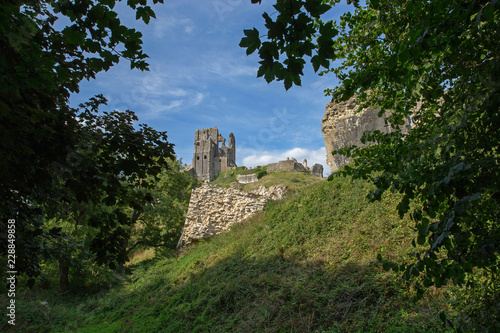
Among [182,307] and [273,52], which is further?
[182,307]

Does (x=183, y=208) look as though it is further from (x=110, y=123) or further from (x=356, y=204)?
(x=110, y=123)

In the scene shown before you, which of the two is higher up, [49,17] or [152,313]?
[49,17]

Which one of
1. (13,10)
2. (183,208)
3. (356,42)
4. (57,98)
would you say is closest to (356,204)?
(356,42)

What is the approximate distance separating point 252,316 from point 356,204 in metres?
4.59

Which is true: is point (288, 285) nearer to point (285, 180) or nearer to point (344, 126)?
point (344, 126)

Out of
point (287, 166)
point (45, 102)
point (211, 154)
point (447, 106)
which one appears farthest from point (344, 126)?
point (211, 154)

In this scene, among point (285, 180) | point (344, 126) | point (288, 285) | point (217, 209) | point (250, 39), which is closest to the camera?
point (250, 39)

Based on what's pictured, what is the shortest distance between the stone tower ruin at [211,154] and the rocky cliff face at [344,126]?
51112 millimetres

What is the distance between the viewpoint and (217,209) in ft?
48.3

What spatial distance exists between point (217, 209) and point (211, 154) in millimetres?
55503

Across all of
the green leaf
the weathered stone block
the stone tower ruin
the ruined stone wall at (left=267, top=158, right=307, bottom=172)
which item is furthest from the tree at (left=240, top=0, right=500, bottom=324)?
the stone tower ruin

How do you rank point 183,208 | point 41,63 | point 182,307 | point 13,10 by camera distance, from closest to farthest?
point 13,10, point 41,63, point 182,307, point 183,208

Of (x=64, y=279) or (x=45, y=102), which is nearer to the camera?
(x=45, y=102)

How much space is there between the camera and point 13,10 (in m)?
1.84
